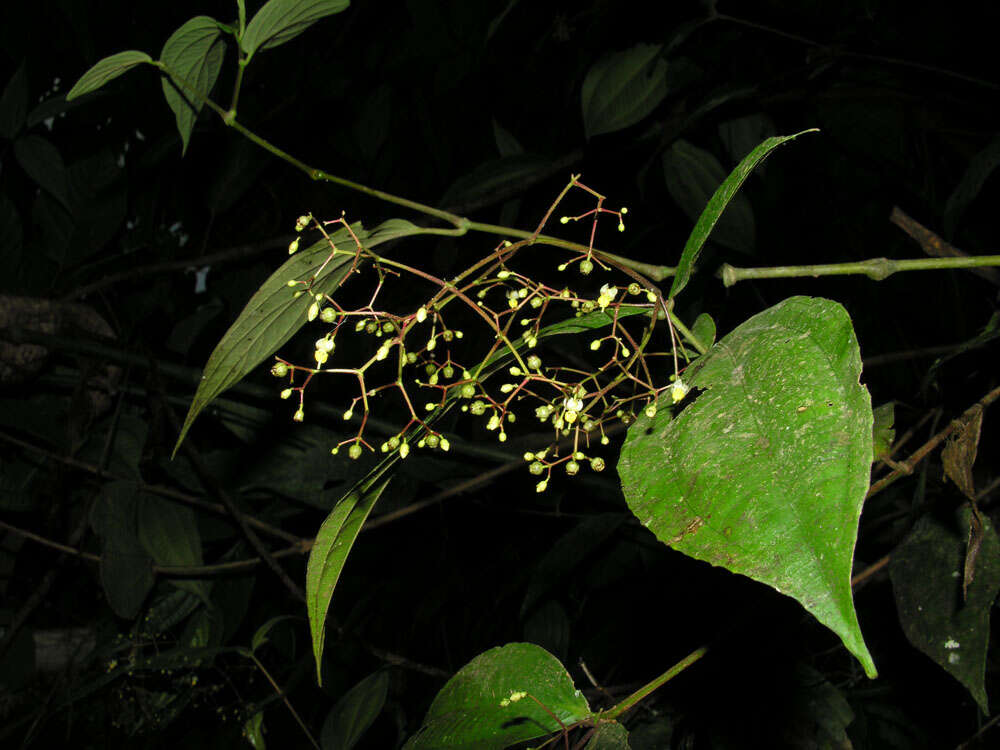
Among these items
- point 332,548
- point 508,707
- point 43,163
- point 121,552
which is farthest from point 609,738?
point 43,163

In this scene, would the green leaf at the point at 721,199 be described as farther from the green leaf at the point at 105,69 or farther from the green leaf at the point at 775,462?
the green leaf at the point at 105,69

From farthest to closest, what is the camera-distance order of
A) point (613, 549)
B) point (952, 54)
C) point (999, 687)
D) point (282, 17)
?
point (613, 549) < point (952, 54) < point (999, 687) < point (282, 17)

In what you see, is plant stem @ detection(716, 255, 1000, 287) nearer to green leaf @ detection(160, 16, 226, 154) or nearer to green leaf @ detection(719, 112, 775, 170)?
green leaf @ detection(160, 16, 226, 154)

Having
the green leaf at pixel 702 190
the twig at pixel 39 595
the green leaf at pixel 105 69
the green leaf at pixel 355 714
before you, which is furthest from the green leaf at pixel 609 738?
the twig at pixel 39 595

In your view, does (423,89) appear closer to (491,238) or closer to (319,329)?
(491,238)

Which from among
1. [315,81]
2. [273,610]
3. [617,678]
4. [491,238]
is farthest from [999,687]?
[315,81]

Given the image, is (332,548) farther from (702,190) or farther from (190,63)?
(702,190)

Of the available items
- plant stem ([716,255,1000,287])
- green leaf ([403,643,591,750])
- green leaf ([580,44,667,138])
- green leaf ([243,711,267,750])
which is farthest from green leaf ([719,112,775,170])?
green leaf ([243,711,267,750])
